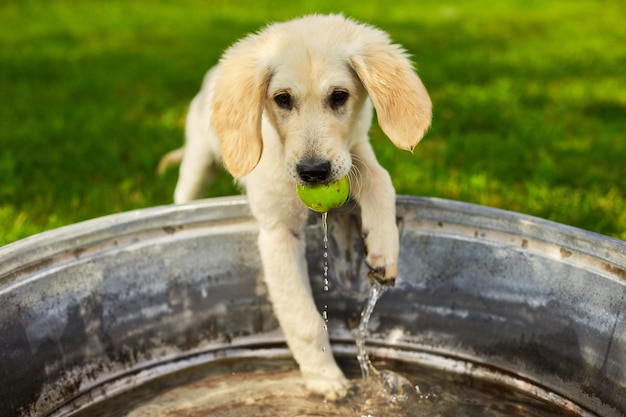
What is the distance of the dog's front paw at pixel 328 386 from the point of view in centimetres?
261

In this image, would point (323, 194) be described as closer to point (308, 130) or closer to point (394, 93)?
point (308, 130)

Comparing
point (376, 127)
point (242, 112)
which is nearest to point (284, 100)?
point (242, 112)

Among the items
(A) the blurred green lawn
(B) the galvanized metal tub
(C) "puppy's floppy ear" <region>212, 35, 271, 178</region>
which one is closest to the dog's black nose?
(C) "puppy's floppy ear" <region>212, 35, 271, 178</region>

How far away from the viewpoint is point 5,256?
2.24 metres

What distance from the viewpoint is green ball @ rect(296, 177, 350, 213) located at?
2316 millimetres

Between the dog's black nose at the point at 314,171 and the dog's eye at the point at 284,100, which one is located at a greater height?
the dog's eye at the point at 284,100

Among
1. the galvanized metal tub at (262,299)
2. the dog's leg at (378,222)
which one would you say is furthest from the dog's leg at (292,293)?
the dog's leg at (378,222)

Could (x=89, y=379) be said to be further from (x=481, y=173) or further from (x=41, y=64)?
(x=41, y=64)

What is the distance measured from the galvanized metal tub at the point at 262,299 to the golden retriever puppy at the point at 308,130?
16cm

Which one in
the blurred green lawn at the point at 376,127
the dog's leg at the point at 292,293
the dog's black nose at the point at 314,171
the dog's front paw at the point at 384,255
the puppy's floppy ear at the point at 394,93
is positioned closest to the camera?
the dog's black nose at the point at 314,171

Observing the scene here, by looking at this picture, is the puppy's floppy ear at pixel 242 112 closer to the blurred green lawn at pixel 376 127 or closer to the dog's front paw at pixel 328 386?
the dog's front paw at pixel 328 386

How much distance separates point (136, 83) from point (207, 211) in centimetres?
370

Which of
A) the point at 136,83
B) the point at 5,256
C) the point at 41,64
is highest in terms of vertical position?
the point at 41,64

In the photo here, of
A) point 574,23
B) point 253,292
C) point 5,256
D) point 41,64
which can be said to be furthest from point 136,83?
point 574,23
